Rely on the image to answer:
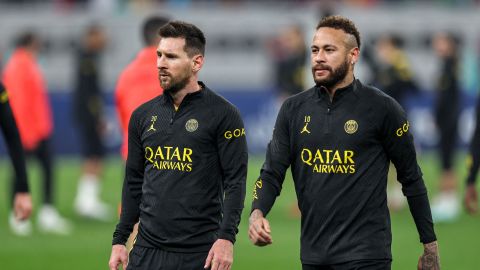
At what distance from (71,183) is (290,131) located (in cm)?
1411

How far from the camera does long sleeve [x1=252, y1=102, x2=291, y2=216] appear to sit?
6484 mm

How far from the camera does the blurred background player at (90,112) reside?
1619 centimetres

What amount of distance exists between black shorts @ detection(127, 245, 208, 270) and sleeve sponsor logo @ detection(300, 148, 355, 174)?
84cm

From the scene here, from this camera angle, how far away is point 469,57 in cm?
2605

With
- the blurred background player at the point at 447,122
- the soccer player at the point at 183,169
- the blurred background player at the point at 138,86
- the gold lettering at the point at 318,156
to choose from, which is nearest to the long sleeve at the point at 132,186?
the soccer player at the point at 183,169

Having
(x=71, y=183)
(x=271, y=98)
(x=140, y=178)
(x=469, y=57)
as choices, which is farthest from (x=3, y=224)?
(x=469, y=57)

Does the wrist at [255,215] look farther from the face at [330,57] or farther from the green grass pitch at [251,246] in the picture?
the green grass pitch at [251,246]

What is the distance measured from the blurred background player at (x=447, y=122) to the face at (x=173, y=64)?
9.10 meters

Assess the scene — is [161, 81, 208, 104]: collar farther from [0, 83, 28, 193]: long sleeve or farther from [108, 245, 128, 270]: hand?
[0, 83, 28, 193]: long sleeve

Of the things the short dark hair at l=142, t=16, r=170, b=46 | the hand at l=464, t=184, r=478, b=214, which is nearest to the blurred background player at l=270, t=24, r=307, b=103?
the short dark hair at l=142, t=16, r=170, b=46

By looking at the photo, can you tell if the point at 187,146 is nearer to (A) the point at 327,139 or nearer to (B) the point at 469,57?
(A) the point at 327,139

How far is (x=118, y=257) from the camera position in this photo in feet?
21.7

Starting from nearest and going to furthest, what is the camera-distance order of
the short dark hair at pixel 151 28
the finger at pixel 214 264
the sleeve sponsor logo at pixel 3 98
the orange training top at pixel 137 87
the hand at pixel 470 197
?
1. the finger at pixel 214 264
2. the sleeve sponsor logo at pixel 3 98
3. the hand at pixel 470 197
4. the orange training top at pixel 137 87
5. the short dark hair at pixel 151 28

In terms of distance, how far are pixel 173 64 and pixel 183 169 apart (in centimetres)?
61
